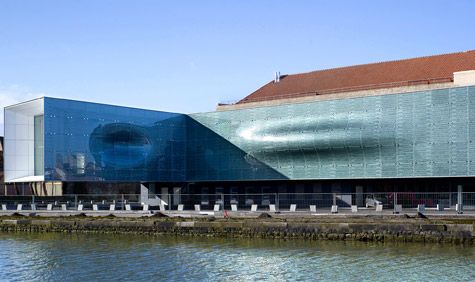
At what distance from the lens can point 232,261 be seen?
2533 cm

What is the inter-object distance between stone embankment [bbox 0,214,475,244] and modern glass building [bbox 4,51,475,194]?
1334 cm

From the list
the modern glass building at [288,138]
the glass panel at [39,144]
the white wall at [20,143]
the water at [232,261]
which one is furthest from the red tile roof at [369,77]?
the water at [232,261]

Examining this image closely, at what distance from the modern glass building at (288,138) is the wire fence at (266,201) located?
3.03 meters

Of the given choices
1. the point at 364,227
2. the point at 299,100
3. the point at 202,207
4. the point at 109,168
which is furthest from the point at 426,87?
the point at 109,168

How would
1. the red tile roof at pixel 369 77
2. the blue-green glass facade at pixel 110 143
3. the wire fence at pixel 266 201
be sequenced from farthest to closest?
the red tile roof at pixel 369 77 → the blue-green glass facade at pixel 110 143 → the wire fence at pixel 266 201

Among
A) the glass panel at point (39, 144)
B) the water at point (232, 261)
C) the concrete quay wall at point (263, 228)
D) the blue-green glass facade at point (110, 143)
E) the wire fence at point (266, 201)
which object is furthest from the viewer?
the glass panel at point (39, 144)

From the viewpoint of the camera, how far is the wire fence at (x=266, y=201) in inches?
1519

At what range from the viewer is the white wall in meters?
54.7

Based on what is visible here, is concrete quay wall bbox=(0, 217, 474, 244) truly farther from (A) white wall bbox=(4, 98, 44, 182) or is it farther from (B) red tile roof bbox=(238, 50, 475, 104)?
(B) red tile roof bbox=(238, 50, 475, 104)

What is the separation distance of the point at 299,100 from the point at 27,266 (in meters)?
37.0

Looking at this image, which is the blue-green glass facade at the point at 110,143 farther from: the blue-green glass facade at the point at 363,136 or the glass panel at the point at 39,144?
the blue-green glass facade at the point at 363,136

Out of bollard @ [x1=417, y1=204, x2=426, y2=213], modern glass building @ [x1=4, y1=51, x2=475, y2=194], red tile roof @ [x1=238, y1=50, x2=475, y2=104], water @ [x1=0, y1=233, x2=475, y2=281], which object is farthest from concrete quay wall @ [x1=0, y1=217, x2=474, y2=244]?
red tile roof @ [x1=238, y1=50, x2=475, y2=104]

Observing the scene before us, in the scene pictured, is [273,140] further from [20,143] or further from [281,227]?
[281,227]

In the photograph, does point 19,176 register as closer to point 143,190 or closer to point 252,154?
point 143,190
